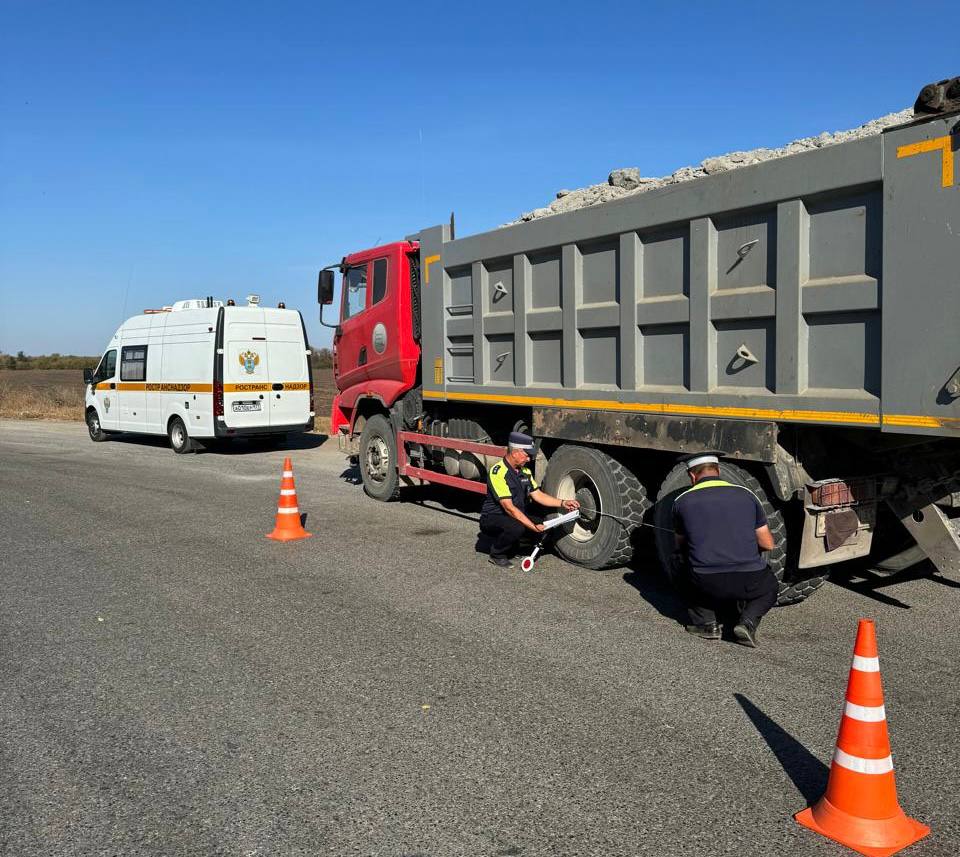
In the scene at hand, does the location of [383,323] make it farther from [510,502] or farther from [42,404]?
[42,404]

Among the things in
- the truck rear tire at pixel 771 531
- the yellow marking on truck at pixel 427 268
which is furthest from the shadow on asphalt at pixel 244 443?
the truck rear tire at pixel 771 531

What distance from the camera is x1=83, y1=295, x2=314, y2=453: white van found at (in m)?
15.4

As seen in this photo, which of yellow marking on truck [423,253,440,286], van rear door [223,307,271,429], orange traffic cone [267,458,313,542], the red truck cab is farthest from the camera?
van rear door [223,307,271,429]

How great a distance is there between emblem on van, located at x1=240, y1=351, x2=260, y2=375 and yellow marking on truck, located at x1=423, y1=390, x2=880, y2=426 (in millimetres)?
7897

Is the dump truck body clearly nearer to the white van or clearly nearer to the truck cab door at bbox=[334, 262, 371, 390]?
the truck cab door at bbox=[334, 262, 371, 390]

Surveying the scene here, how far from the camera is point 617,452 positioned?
7164 millimetres

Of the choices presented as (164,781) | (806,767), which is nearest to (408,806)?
(164,781)

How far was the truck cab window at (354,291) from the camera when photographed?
34.2ft

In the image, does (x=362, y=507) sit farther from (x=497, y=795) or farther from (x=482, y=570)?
(x=497, y=795)

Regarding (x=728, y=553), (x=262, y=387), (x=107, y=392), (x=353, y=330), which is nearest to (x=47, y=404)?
(x=107, y=392)

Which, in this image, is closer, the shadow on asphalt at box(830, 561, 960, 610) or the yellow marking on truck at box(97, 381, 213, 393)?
the shadow on asphalt at box(830, 561, 960, 610)

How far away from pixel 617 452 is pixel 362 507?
4.06 meters

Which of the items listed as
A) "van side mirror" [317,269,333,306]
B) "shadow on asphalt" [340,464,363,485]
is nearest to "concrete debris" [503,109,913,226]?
"van side mirror" [317,269,333,306]

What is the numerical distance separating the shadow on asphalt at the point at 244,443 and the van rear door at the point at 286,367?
45.5 inches
